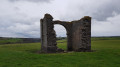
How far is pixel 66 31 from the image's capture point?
99.1 feet

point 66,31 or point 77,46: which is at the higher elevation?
point 66,31

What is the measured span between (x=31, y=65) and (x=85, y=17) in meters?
13.4

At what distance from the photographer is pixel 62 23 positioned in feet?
97.0

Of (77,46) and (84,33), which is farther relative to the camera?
(77,46)

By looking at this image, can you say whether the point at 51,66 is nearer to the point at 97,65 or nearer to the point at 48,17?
the point at 97,65

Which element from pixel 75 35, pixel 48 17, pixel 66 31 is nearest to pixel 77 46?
pixel 75 35

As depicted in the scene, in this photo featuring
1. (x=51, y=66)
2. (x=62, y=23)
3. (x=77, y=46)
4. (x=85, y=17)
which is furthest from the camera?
(x=62, y=23)

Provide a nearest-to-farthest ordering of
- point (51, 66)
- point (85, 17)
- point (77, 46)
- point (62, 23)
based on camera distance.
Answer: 1. point (51, 66)
2. point (85, 17)
3. point (77, 46)
4. point (62, 23)

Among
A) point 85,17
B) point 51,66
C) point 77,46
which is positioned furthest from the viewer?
point 77,46

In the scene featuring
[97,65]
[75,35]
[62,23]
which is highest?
[62,23]

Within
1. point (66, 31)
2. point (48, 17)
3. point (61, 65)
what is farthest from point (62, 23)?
point (61, 65)

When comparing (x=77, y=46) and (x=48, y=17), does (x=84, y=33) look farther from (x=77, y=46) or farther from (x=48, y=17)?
(x=48, y=17)

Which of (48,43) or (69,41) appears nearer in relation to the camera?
(48,43)

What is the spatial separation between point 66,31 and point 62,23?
1.67 meters
